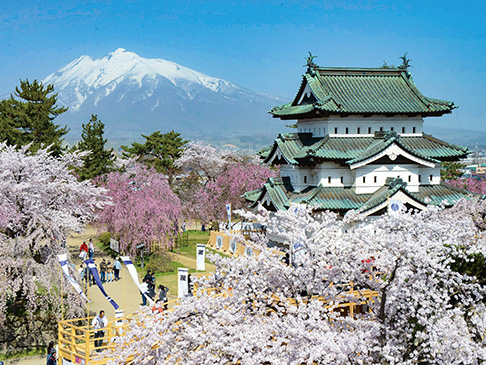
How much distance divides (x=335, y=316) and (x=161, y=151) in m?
47.8

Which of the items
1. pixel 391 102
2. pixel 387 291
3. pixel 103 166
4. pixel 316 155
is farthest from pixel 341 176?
pixel 103 166

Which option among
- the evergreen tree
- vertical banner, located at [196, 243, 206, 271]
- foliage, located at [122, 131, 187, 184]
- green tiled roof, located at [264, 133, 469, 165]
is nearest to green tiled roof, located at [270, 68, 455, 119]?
green tiled roof, located at [264, 133, 469, 165]

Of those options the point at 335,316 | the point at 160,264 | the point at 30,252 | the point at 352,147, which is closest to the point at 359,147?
the point at 352,147

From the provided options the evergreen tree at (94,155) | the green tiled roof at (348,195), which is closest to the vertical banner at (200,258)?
the green tiled roof at (348,195)

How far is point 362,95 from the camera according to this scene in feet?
96.9

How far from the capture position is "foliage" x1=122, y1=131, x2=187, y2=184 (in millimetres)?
55906

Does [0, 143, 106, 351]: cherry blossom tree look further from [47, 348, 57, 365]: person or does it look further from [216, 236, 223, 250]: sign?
[216, 236, 223, 250]: sign

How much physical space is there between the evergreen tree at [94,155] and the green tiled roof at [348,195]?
23199mm

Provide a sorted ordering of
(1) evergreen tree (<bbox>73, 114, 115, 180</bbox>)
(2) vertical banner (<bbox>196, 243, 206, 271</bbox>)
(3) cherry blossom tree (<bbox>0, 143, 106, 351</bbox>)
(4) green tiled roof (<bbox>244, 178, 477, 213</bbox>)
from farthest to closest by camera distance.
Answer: (1) evergreen tree (<bbox>73, 114, 115, 180</bbox>) < (4) green tiled roof (<bbox>244, 178, 477, 213</bbox>) < (2) vertical banner (<bbox>196, 243, 206, 271</bbox>) < (3) cherry blossom tree (<bbox>0, 143, 106, 351</bbox>)

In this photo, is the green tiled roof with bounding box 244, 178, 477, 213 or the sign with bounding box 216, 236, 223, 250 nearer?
the green tiled roof with bounding box 244, 178, 477, 213

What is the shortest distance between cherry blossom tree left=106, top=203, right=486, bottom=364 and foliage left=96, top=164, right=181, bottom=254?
19043 mm

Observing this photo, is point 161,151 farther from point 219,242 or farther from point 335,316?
point 335,316

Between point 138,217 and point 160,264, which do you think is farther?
point 138,217

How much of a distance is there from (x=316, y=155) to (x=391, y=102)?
6218 mm
